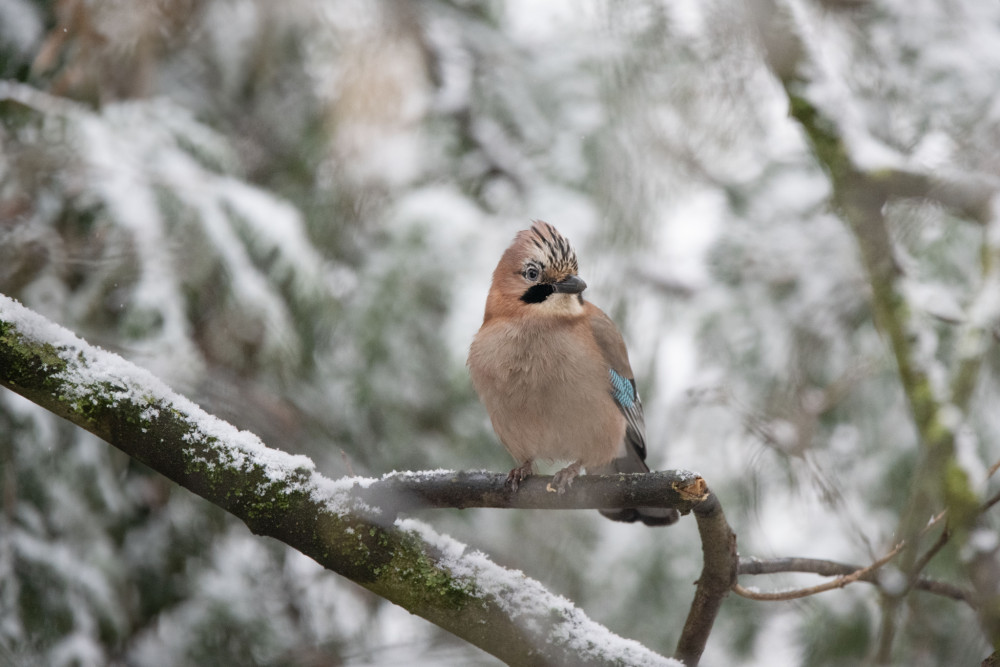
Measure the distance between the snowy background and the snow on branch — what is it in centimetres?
25

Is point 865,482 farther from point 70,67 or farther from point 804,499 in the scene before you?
point 70,67

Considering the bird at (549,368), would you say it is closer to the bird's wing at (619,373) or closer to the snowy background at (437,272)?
the bird's wing at (619,373)

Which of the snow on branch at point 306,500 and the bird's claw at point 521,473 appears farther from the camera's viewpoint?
the bird's claw at point 521,473

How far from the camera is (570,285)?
3.26 metres

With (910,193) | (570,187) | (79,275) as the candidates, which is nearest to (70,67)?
(79,275)

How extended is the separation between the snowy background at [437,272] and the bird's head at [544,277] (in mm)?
180

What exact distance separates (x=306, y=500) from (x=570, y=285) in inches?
57.3

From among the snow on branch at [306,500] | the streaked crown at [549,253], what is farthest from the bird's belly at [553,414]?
the snow on branch at [306,500]

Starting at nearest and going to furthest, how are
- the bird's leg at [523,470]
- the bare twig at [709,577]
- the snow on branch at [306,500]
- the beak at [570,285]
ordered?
the snow on branch at [306,500], the bare twig at [709,577], the bird's leg at [523,470], the beak at [570,285]

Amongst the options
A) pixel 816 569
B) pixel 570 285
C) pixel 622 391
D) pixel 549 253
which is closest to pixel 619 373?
pixel 622 391

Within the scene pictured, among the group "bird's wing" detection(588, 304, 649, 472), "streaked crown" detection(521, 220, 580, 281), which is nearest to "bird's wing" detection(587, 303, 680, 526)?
"bird's wing" detection(588, 304, 649, 472)

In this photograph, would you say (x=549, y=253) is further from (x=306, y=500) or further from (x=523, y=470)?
(x=306, y=500)

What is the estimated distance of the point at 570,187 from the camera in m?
4.93

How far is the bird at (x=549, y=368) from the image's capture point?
3.12 meters
